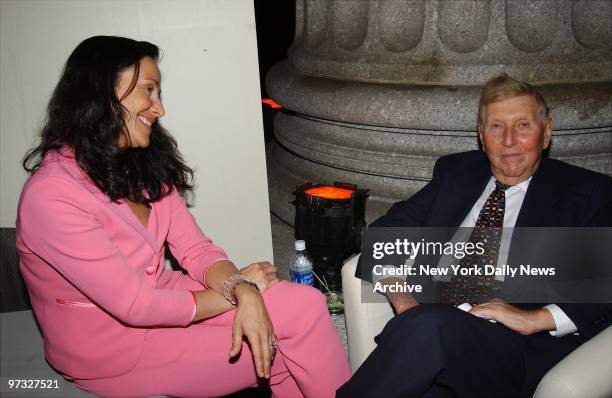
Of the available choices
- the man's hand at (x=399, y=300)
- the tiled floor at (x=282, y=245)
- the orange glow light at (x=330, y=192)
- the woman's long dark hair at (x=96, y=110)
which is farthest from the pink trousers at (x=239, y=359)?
the tiled floor at (x=282, y=245)

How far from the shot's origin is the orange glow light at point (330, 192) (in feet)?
9.66

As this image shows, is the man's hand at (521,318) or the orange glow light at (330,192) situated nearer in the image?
the man's hand at (521,318)

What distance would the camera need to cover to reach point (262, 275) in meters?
2.02

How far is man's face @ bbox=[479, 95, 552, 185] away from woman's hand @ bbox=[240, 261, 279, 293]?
0.98m

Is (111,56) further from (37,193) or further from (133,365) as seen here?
(133,365)

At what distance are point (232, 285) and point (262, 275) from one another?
136 millimetres

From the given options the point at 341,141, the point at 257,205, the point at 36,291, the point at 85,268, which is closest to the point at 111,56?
the point at 85,268

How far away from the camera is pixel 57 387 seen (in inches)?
72.1

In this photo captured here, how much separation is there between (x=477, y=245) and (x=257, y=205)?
1087 mm

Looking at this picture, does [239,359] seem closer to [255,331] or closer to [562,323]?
[255,331]

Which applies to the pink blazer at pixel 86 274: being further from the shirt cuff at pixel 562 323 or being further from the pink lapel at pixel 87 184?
the shirt cuff at pixel 562 323

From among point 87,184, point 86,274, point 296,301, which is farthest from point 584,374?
point 87,184

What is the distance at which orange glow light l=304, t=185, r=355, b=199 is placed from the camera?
2943 mm

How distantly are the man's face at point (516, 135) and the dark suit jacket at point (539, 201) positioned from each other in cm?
7
